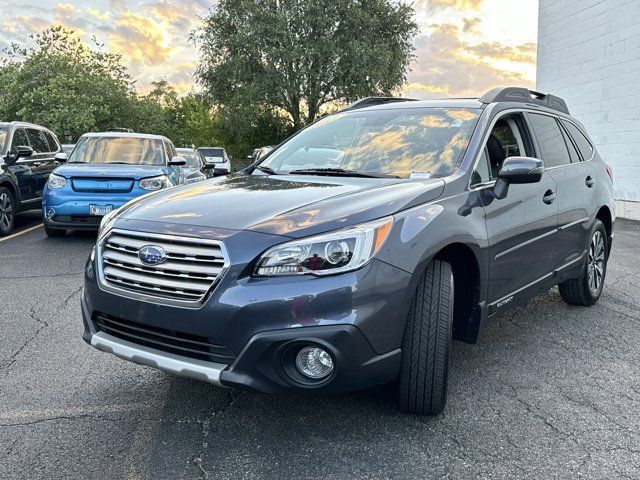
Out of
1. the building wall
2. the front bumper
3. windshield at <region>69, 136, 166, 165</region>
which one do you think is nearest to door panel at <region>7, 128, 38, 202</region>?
windshield at <region>69, 136, 166, 165</region>

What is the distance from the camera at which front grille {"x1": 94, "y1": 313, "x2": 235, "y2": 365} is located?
8.28ft

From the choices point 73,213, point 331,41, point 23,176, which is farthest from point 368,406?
point 331,41

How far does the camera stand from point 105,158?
29.6 ft

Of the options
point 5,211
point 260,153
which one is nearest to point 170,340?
point 260,153

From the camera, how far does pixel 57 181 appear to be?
27.0 feet

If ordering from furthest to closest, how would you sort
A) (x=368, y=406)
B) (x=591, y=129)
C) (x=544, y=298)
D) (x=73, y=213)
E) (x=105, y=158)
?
(x=591, y=129) < (x=105, y=158) < (x=73, y=213) < (x=544, y=298) < (x=368, y=406)

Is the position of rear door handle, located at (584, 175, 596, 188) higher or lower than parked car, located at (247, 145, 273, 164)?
lower

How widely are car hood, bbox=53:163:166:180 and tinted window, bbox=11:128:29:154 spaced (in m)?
1.58

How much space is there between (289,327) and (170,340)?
0.60m

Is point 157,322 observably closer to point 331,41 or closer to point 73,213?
point 73,213

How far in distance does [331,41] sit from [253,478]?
27.6 metres

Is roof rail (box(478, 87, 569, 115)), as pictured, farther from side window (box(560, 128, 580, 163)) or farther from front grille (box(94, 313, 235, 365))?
front grille (box(94, 313, 235, 365))

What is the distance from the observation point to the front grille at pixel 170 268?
8.28ft

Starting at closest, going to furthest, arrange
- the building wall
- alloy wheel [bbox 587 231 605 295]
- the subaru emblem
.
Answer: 1. the subaru emblem
2. alloy wheel [bbox 587 231 605 295]
3. the building wall
